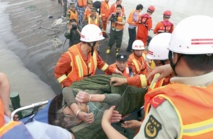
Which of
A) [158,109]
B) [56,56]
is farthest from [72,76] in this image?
[56,56]

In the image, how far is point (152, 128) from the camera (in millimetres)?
1063

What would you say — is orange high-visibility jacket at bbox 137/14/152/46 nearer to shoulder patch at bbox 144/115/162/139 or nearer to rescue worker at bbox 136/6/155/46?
rescue worker at bbox 136/6/155/46

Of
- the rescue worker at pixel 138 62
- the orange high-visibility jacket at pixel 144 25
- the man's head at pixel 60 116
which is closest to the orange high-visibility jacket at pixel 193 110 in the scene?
the man's head at pixel 60 116

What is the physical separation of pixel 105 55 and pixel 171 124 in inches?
257

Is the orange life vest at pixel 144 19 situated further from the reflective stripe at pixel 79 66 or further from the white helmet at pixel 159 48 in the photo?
the white helmet at pixel 159 48

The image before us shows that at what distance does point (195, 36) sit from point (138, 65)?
10.4 feet

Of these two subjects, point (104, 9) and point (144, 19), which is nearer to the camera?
point (144, 19)

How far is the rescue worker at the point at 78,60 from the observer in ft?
10.2

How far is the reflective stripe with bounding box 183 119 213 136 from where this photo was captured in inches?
38.6

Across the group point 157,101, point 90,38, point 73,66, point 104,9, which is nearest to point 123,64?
point 90,38

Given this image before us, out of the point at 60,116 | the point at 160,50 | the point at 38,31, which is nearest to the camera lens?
the point at 160,50

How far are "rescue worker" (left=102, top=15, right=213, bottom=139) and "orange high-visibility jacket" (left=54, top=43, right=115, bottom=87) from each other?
75.8 inches

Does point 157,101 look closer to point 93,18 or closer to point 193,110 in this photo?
point 193,110

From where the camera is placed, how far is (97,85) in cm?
262
